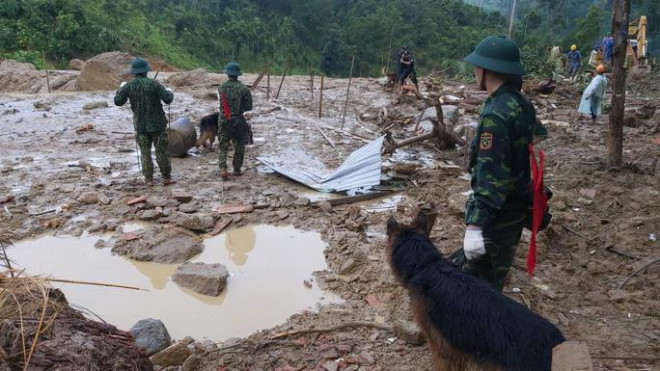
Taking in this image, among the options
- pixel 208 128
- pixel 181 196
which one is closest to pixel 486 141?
pixel 181 196

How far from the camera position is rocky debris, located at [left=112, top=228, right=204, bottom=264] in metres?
5.09

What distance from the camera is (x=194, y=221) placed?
5711 mm

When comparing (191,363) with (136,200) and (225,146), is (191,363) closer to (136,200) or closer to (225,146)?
(136,200)

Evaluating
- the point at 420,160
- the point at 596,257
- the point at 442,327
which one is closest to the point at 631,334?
the point at 596,257

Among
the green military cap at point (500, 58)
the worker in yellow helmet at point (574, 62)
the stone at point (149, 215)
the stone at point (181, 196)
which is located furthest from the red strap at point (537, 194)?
the worker in yellow helmet at point (574, 62)

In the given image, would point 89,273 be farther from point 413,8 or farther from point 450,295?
point 413,8

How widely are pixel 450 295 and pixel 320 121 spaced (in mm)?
9774

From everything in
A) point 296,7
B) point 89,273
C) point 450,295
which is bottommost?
point 89,273

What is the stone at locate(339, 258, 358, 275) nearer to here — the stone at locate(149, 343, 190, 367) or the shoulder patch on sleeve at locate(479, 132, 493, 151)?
the stone at locate(149, 343, 190, 367)

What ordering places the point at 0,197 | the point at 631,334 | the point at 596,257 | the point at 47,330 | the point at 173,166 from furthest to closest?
the point at 173,166 < the point at 0,197 < the point at 596,257 < the point at 631,334 < the point at 47,330

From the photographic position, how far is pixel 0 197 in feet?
21.1

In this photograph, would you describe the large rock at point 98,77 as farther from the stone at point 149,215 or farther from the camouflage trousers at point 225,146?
the stone at point 149,215

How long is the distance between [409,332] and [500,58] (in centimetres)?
204

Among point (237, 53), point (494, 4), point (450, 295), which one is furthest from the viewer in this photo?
point (494, 4)
